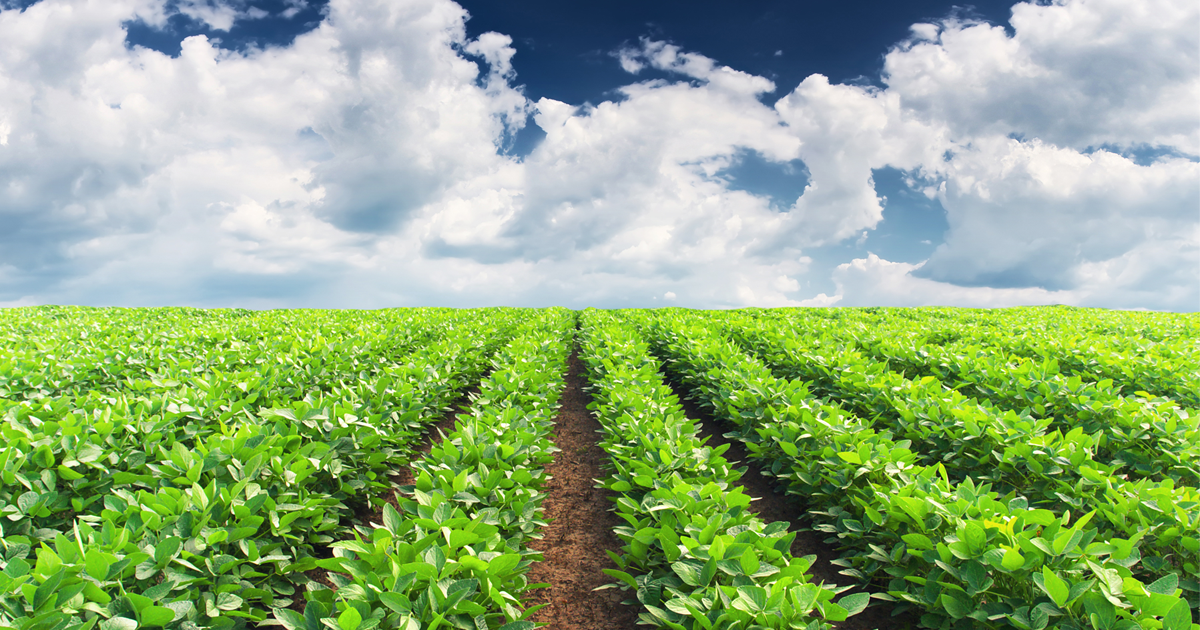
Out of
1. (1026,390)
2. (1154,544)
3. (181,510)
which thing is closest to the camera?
(181,510)

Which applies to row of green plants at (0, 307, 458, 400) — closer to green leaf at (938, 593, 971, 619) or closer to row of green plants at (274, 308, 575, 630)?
row of green plants at (274, 308, 575, 630)

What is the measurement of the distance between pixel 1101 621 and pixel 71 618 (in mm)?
4711

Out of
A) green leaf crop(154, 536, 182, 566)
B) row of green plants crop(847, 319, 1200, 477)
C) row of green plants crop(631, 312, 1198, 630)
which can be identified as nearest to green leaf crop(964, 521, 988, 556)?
row of green plants crop(631, 312, 1198, 630)

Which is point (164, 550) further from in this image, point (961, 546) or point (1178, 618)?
point (1178, 618)

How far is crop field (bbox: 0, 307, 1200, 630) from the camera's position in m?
2.59

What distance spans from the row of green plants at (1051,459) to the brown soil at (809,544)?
129cm

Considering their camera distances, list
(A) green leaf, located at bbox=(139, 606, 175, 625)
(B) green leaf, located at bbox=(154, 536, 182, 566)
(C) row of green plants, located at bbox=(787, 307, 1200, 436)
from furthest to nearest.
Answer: (C) row of green plants, located at bbox=(787, 307, 1200, 436) → (B) green leaf, located at bbox=(154, 536, 182, 566) → (A) green leaf, located at bbox=(139, 606, 175, 625)

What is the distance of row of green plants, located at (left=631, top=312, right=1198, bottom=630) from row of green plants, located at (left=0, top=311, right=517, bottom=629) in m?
3.53

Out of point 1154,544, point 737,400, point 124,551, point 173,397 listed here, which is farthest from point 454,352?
point 1154,544

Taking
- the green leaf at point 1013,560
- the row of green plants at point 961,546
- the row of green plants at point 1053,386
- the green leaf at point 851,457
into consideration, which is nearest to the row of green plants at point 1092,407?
the row of green plants at point 1053,386

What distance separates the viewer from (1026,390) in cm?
673

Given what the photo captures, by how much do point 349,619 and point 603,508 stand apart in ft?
11.4

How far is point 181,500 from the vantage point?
125 inches

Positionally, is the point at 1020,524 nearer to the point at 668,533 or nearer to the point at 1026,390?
the point at 668,533
